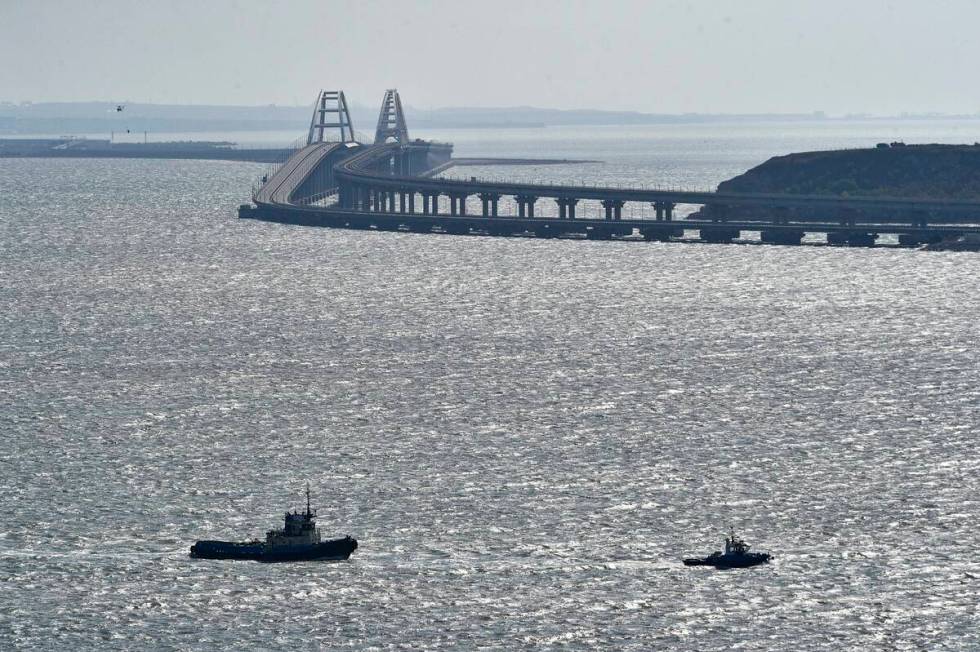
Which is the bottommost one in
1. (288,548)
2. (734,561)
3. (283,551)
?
(283,551)

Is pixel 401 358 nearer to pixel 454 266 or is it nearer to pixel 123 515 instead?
pixel 123 515

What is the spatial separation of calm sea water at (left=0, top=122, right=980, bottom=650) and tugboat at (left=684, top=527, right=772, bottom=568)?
0.38m

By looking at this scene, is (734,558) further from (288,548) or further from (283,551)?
(283,551)

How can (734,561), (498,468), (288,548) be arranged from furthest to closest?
(498,468) < (288,548) < (734,561)

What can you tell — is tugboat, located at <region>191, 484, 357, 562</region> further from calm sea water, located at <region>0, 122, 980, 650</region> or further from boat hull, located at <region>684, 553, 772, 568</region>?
boat hull, located at <region>684, 553, 772, 568</region>

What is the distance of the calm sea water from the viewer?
208 ft

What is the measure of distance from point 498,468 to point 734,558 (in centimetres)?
1709

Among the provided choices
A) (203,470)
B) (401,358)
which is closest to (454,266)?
(401,358)

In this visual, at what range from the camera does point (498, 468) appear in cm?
8212

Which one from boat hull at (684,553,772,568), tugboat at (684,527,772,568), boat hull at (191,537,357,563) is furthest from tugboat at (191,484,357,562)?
boat hull at (684,553,772,568)

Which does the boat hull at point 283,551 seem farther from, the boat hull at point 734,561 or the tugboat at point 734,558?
the boat hull at point 734,561

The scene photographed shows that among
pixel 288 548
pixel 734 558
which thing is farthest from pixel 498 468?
pixel 734 558

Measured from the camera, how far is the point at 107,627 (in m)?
62.6

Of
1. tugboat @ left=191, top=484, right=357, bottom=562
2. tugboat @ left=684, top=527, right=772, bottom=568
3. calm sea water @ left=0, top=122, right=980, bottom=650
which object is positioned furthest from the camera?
tugboat @ left=191, top=484, right=357, bottom=562
